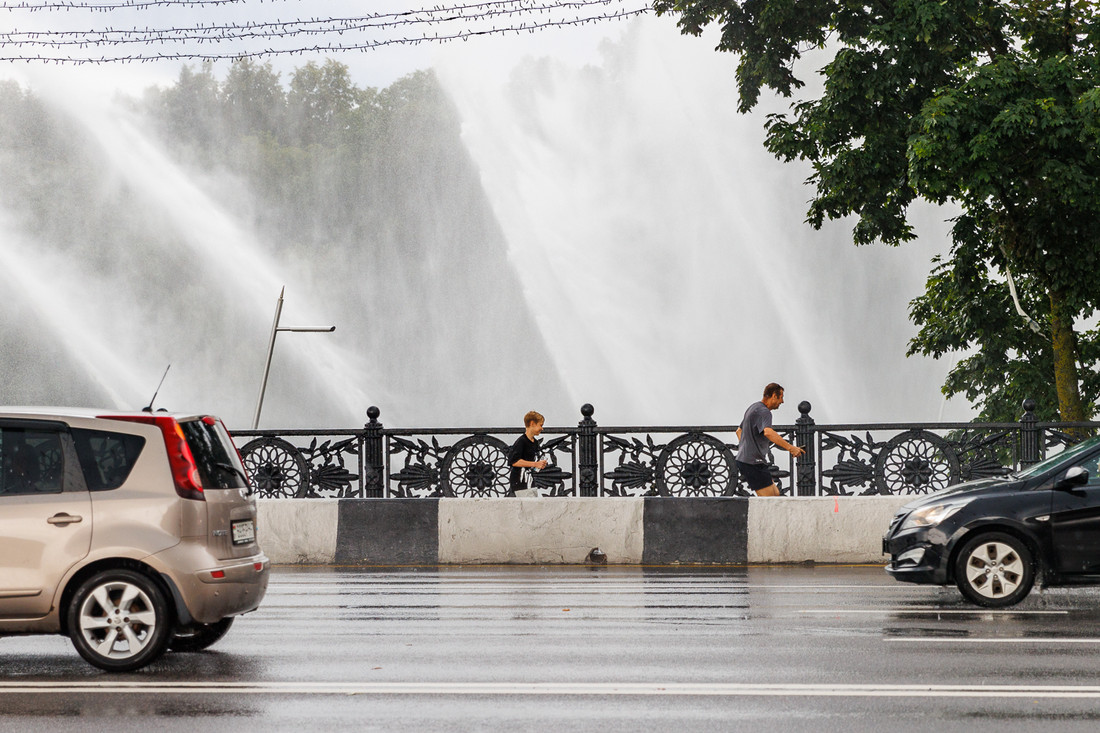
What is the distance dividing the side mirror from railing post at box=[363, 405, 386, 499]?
8111mm

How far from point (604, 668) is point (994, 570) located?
4.33m

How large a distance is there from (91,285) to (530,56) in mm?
25659

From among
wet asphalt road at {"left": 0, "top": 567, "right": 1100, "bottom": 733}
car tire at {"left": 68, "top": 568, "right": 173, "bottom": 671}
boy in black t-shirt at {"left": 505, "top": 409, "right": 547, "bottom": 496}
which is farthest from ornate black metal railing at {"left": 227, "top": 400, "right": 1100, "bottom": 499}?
car tire at {"left": 68, "top": 568, "right": 173, "bottom": 671}

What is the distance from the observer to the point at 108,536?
26.0ft

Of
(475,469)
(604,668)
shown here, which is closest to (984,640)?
(604,668)

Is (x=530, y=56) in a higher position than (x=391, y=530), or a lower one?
higher

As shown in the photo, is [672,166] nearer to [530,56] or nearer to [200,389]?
[530,56]

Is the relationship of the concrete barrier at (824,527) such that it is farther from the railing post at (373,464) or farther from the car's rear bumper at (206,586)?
the car's rear bumper at (206,586)

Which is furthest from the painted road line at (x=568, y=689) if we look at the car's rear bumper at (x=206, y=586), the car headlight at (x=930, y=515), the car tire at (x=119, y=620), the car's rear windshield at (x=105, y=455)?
the car headlight at (x=930, y=515)

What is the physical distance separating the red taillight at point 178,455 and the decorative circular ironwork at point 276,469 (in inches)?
322

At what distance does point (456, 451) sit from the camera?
53.2ft

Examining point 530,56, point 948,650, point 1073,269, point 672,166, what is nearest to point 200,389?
point 530,56

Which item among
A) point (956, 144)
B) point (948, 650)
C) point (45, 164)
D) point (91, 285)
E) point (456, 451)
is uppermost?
point (45, 164)

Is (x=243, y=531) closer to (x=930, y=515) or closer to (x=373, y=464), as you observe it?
(x=930, y=515)
